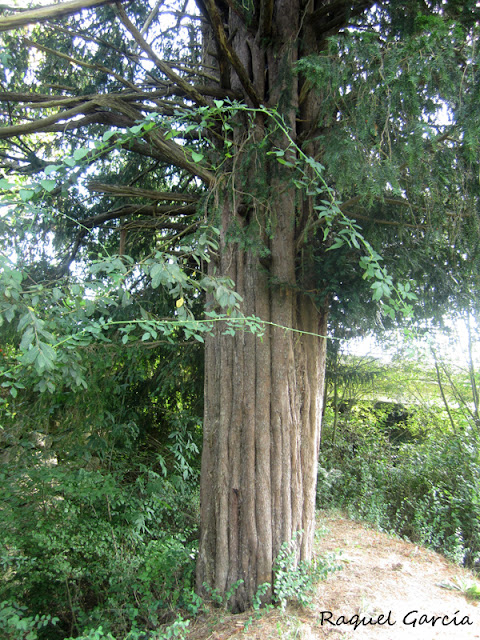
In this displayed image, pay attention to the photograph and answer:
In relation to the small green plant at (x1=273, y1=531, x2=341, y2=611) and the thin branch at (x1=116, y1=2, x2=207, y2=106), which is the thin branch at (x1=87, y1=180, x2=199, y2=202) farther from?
the small green plant at (x1=273, y1=531, x2=341, y2=611)

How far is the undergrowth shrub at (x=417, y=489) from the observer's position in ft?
18.7

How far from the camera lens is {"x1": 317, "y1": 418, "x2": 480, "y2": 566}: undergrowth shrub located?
18.7ft

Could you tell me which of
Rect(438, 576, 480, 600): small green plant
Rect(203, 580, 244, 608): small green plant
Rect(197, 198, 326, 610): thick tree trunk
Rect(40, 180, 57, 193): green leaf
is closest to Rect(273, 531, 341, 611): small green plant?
Rect(197, 198, 326, 610): thick tree trunk

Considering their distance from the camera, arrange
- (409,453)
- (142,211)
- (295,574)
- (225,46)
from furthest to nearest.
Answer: (409,453), (142,211), (295,574), (225,46)

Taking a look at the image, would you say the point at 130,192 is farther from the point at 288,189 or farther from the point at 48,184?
the point at 48,184

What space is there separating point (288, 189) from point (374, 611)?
11.2 feet

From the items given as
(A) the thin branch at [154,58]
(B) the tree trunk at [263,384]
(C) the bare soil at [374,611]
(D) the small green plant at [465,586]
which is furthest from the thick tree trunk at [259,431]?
(D) the small green plant at [465,586]

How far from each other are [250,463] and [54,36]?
4.91 m

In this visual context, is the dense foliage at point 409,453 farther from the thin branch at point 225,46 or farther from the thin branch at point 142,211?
the thin branch at point 225,46

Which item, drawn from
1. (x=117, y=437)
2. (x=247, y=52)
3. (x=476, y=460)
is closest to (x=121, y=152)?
(x=247, y=52)

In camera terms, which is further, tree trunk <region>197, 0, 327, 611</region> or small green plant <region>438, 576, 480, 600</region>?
small green plant <region>438, 576, 480, 600</region>

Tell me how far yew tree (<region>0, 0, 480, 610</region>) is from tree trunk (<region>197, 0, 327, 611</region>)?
0.04ft

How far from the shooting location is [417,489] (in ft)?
21.9

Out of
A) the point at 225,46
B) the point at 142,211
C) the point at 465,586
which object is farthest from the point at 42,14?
the point at 465,586
